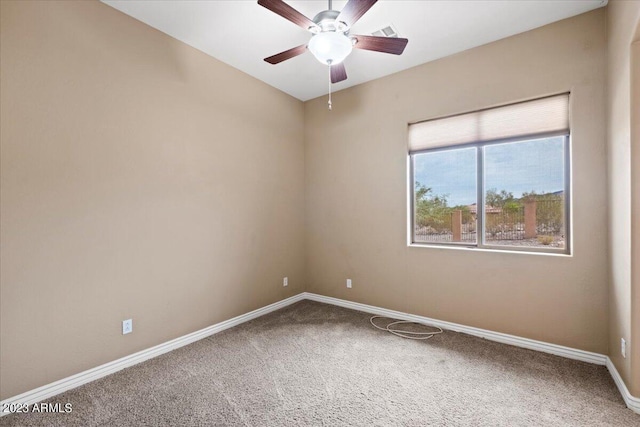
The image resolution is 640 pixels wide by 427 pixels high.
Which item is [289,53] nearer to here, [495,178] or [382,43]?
[382,43]

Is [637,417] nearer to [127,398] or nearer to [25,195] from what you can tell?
[127,398]

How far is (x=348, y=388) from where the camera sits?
210 cm

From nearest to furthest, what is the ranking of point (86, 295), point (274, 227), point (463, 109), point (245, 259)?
point (86, 295)
point (463, 109)
point (245, 259)
point (274, 227)

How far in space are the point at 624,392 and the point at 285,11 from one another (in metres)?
3.38

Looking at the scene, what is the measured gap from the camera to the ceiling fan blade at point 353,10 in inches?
69.4

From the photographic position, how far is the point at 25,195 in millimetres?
1937

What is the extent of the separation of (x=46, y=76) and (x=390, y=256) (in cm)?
348

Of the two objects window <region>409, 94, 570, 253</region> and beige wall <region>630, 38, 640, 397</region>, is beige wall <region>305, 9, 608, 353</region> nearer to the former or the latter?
window <region>409, 94, 570, 253</region>

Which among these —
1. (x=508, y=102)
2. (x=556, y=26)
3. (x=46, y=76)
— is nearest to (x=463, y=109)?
(x=508, y=102)

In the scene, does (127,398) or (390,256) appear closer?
(127,398)

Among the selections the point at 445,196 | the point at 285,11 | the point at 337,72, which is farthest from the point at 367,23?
the point at 445,196

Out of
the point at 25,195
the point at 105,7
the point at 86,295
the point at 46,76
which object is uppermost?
the point at 105,7

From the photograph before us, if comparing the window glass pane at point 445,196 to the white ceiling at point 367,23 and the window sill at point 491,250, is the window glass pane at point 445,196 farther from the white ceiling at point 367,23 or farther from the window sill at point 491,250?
the white ceiling at point 367,23

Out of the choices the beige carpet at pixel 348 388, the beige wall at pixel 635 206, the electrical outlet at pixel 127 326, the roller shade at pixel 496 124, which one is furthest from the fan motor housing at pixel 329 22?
the electrical outlet at pixel 127 326
